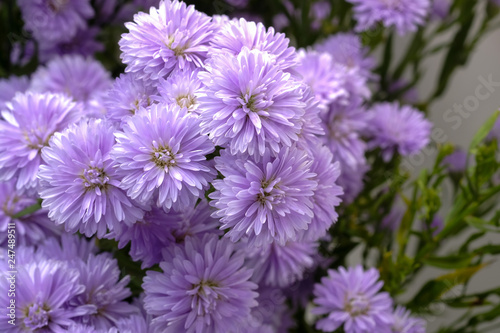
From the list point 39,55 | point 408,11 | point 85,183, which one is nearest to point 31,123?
point 85,183

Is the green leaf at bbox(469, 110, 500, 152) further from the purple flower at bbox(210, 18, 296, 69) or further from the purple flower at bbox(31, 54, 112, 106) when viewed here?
the purple flower at bbox(31, 54, 112, 106)

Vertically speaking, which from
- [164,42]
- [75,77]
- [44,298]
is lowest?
[44,298]

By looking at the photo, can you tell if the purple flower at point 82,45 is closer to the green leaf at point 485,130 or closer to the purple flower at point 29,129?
the purple flower at point 29,129

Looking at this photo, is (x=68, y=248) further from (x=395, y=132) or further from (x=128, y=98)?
(x=395, y=132)

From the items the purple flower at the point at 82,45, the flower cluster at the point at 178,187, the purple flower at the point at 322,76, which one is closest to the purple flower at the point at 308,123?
the flower cluster at the point at 178,187

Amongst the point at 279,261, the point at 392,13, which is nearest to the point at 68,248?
the point at 279,261

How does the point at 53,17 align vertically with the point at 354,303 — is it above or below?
above
